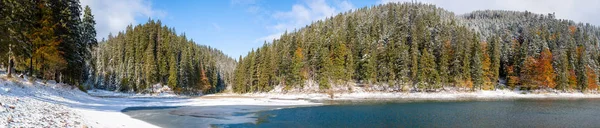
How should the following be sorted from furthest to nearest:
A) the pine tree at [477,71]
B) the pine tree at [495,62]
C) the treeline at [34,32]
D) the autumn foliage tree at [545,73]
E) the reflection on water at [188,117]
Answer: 1. the pine tree at [495,62]
2. the autumn foliage tree at [545,73]
3. the pine tree at [477,71]
4. the treeline at [34,32]
5. the reflection on water at [188,117]

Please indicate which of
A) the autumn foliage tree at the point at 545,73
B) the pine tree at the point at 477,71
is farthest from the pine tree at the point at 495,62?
the autumn foliage tree at the point at 545,73

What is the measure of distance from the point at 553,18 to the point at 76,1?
170138 mm

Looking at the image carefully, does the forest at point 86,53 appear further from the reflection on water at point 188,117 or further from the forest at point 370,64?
the reflection on water at point 188,117

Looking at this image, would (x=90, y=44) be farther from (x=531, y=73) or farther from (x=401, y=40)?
(x=531, y=73)

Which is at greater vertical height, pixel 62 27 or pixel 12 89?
pixel 62 27

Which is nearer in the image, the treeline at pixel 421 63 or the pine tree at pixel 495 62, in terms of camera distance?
the treeline at pixel 421 63

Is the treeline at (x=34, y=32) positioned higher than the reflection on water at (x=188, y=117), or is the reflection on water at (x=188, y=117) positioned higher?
the treeline at (x=34, y=32)

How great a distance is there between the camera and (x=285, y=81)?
3637 inches

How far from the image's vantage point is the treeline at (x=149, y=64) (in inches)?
3568

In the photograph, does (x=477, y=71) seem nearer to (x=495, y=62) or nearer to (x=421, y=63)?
(x=495, y=62)

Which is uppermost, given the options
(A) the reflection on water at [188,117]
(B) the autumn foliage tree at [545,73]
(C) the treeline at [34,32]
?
(C) the treeline at [34,32]

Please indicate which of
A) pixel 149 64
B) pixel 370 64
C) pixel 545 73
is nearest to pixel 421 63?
pixel 370 64

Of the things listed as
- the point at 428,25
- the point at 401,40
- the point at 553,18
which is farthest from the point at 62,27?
the point at 553,18

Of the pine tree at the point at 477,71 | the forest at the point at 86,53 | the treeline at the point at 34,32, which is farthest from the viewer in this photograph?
the pine tree at the point at 477,71
